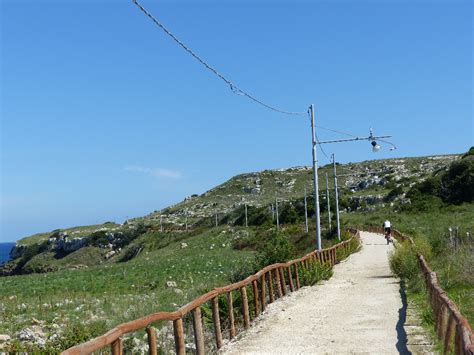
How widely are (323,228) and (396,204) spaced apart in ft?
58.6

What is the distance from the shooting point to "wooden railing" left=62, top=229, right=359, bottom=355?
7133 millimetres

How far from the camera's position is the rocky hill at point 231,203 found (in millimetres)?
95062

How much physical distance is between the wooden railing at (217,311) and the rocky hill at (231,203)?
2073 inches

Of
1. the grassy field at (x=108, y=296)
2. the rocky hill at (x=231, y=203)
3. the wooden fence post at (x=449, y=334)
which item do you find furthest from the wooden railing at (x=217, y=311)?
the rocky hill at (x=231, y=203)

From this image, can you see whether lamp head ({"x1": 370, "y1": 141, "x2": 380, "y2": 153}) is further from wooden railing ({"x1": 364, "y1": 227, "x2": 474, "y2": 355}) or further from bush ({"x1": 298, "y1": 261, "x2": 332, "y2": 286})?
wooden railing ({"x1": 364, "y1": 227, "x2": 474, "y2": 355})

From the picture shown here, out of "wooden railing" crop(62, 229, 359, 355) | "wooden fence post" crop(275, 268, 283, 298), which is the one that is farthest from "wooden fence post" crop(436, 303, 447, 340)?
"wooden fence post" crop(275, 268, 283, 298)

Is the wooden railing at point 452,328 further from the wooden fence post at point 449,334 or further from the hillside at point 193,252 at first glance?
the hillside at point 193,252

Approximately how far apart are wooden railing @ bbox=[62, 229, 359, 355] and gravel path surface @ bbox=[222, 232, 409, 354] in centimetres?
33

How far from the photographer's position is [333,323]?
518 inches

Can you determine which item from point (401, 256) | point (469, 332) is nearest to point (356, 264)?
point (401, 256)

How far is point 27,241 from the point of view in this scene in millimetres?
150000

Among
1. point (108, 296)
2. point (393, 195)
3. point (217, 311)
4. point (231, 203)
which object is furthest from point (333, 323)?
point (231, 203)

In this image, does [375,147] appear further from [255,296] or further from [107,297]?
[255,296]

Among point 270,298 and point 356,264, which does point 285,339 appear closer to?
point 270,298
